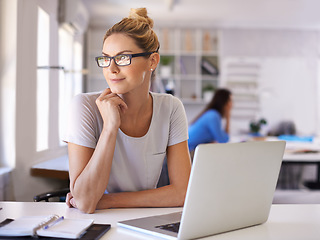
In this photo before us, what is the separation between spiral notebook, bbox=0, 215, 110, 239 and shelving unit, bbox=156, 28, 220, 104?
6016mm

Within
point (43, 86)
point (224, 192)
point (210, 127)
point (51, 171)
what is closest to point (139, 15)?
point (224, 192)

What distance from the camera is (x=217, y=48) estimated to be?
7.22m

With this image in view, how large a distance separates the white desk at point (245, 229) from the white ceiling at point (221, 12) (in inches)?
179

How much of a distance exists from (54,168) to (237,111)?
484 cm

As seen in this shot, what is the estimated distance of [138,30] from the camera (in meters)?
1.60

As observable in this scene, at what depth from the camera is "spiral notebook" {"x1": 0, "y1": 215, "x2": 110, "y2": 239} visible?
1.02 meters

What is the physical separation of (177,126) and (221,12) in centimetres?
523

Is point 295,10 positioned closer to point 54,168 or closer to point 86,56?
point 86,56

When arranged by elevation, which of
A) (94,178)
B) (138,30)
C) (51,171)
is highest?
(138,30)

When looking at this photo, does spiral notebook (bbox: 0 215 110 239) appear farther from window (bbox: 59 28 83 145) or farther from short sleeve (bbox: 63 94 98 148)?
window (bbox: 59 28 83 145)

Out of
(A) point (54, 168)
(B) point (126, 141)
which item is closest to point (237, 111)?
(A) point (54, 168)

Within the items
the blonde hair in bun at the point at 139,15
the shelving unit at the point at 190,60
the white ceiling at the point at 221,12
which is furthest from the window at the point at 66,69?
the blonde hair in bun at the point at 139,15

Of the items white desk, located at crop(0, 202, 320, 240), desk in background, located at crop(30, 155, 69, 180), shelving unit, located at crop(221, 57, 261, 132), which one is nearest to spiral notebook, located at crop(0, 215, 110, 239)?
white desk, located at crop(0, 202, 320, 240)

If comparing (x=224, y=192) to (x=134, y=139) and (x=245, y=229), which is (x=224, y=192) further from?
(x=134, y=139)
